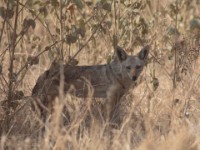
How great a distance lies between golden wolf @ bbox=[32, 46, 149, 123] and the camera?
860 cm

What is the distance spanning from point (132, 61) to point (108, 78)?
1.45 feet

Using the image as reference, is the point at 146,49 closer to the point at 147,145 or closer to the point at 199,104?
the point at 199,104

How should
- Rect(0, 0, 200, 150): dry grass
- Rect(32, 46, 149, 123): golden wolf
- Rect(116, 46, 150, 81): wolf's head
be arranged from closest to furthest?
Rect(0, 0, 200, 150): dry grass → Rect(32, 46, 149, 123): golden wolf → Rect(116, 46, 150, 81): wolf's head

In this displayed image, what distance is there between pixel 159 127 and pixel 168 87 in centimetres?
211

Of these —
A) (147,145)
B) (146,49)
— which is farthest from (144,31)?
(147,145)

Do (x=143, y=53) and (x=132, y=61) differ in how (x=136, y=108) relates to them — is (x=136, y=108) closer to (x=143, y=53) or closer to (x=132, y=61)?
(x=132, y=61)

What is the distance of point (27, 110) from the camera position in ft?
27.2

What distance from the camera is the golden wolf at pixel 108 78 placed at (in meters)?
8.60

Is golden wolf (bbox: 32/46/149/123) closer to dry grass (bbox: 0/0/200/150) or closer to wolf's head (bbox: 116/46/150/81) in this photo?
wolf's head (bbox: 116/46/150/81)

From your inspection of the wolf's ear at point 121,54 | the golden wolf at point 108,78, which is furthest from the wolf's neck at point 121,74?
the wolf's ear at point 121,54

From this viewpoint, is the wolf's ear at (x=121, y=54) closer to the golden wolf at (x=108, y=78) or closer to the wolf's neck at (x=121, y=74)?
the golden wolf at (x=108, y=78)

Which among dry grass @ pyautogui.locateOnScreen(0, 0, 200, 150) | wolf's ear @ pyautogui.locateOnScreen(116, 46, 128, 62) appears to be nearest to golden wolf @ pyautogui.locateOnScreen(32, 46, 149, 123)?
wolf's ear @ pyautogui.locateOnScreen(116, 46, 128, 62)

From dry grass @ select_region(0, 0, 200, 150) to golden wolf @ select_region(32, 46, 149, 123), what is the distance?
19 centimetres

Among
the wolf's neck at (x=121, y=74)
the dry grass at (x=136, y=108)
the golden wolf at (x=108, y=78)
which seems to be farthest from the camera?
the wolf's neck at (x=121, y=74)
